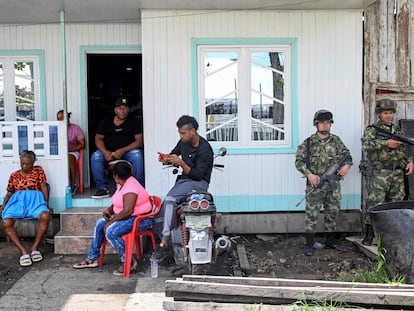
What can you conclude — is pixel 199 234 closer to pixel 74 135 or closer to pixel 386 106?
pixel 386 106

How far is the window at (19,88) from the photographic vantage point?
7043 millimetres

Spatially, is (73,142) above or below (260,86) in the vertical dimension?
below

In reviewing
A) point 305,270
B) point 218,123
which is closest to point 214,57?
point 218,123

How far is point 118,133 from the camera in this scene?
6574 mm

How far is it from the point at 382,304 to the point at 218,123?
145 inches

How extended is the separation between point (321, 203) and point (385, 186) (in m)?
0.75

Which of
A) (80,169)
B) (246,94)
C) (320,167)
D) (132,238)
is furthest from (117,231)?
(246,94)

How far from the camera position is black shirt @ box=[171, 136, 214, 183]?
482 centimetres

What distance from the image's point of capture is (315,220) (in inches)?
222

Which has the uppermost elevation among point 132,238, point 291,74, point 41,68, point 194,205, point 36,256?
point 41,68

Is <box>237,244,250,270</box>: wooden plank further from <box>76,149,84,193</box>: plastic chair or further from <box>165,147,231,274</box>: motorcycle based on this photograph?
<box>76,149,84,193</box>: plastic chair

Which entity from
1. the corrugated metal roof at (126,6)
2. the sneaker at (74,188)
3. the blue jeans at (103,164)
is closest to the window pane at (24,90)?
the corrugated metal roof at (126,6)

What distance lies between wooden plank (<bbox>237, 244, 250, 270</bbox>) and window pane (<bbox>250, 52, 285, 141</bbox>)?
140 centimetres

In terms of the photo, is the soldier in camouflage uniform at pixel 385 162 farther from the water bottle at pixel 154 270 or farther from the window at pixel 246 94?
the water bottle at pixel 154 270
